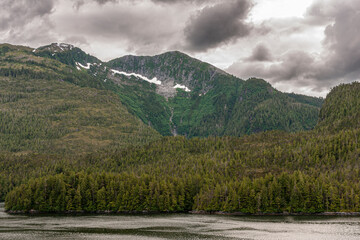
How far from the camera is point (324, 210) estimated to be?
655 ft

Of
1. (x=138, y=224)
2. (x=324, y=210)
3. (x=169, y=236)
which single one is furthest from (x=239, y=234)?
(x=324, y=210)

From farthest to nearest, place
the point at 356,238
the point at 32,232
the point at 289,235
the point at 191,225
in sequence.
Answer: the point at 191,225 → the point at 32,232 → the point at 289,235 → the point at 356,238

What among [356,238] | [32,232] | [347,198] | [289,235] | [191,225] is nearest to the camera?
[356,238]

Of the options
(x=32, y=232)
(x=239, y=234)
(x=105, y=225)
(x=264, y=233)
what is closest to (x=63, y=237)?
(x=32, y=232)

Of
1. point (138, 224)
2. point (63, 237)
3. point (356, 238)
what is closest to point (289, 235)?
point (356, 238)

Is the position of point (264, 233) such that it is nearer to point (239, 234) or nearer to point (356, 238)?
point (239, 234)

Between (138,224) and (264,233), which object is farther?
(138,224)

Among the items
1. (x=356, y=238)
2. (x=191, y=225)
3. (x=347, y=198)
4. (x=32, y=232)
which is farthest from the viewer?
(x=347, y=198)

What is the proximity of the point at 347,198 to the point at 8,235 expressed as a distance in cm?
17046

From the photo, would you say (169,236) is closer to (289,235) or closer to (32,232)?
(289,235)

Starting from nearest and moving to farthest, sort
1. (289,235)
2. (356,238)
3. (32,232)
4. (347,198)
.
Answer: (356,238) < (289,235) < (32,232) < (347,198)

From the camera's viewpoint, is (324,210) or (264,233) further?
(324,210)

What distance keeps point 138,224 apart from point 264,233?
197 feet

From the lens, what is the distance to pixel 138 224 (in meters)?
163
